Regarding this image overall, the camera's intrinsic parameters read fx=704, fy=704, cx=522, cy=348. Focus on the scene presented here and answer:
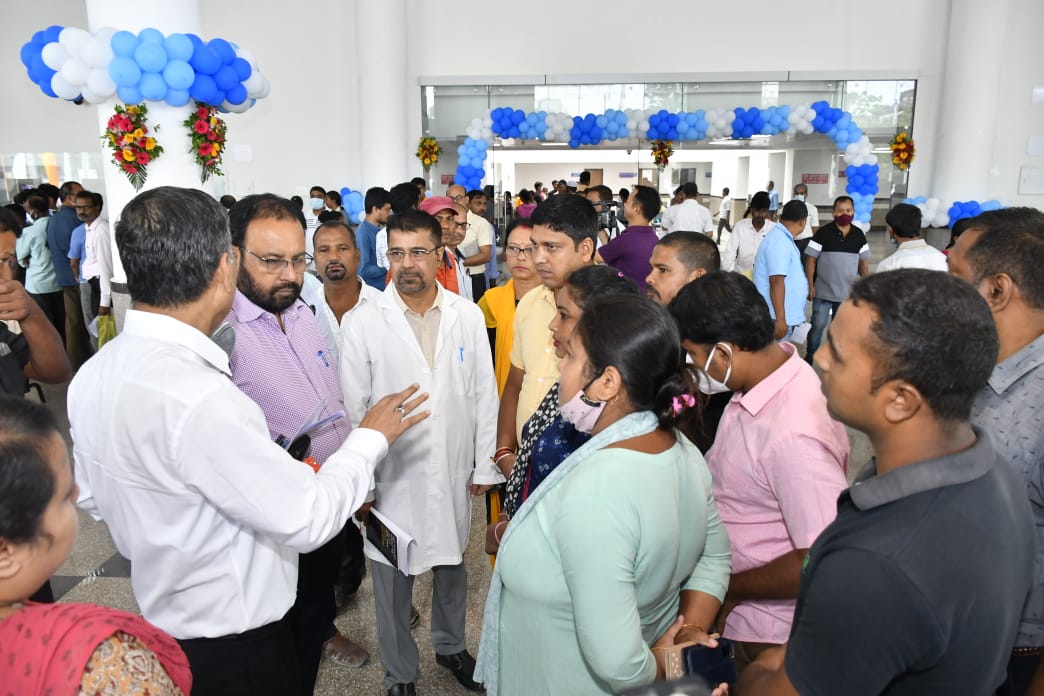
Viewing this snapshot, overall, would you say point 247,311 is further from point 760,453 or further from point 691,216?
point 691,216

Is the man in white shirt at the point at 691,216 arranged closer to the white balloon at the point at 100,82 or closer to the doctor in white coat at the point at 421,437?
the white balloon at the point at 100,82

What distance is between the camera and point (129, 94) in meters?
5.16

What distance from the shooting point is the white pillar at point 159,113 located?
17.5ft

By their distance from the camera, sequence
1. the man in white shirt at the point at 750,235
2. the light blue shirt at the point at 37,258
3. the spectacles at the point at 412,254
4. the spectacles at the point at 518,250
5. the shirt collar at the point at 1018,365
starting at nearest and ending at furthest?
the shirt collar at the point at 1018,365
the spectacles at the point at 412,254
the spectacles at the point at 518,250
the light blue shirt at the point at 37,258
the man in white shirt at the point at 750,235

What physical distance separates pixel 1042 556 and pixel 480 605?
6.84ft

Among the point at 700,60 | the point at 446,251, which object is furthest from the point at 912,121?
the point at 446,251

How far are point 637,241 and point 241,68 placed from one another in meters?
3.56

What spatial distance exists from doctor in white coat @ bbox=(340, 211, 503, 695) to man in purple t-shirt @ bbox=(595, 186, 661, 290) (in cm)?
233

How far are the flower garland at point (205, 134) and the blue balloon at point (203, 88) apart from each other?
140 millimetres

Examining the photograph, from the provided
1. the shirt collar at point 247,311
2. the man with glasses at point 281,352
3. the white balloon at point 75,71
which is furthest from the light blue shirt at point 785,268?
the white balloon at point 75,71

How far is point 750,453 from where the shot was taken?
5.22 ft

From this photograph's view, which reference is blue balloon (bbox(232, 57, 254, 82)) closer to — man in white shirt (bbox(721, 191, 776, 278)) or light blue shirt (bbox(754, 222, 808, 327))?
light blue shirt (bbox(754, 222, 808, 327))

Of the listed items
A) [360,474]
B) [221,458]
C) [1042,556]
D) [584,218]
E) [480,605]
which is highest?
[584,218]

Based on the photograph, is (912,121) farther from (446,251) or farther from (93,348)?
(93,348)
